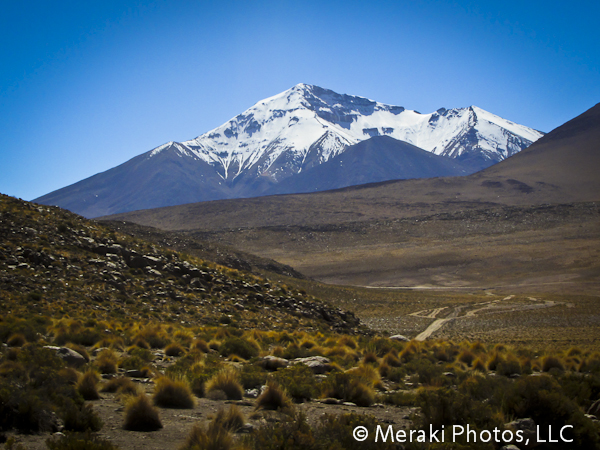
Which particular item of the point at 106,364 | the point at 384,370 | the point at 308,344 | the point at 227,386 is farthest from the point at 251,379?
the point at 308,344

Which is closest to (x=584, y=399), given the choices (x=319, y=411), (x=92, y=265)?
(x=319, y=411)

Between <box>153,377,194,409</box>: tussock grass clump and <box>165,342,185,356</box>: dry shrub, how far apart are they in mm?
4569

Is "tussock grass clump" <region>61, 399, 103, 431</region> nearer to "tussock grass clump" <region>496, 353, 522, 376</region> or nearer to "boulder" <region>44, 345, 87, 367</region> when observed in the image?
"boulder" <region>44, 345, 87, 367</region>

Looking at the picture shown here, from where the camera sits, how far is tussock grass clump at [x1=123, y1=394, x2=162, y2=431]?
607 cm

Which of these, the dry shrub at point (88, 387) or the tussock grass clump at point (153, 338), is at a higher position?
the dry shrub at point (88, 387)

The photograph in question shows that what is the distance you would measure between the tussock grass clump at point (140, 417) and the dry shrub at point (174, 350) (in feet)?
18.6

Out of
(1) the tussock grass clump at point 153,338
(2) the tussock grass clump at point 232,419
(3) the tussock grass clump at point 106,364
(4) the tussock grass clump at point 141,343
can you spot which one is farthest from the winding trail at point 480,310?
(2) the tussock grass clump at point 232,419

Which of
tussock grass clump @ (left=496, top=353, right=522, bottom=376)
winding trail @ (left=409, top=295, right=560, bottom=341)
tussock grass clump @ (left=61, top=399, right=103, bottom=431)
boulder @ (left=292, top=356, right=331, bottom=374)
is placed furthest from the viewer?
winding trail @ (left=409, top=295, right=560, bottom=341)

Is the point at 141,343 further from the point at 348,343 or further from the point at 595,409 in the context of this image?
the point at 595,409

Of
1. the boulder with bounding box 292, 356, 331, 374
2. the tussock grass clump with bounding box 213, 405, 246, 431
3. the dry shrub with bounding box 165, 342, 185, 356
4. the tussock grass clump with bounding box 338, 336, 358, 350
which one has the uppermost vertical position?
the tussock grass clump with bounding box 213, 405, 246, 431

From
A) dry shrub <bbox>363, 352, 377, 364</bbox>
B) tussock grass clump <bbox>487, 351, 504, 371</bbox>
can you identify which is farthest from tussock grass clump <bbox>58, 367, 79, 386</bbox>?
tussock grass clump <bbox>487, 351, 504, 371</bbox>

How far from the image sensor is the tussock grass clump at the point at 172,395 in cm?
723

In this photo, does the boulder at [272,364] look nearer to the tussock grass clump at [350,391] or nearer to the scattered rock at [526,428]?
the tussock grass clump at [350,391]

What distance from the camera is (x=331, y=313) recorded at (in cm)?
2628
